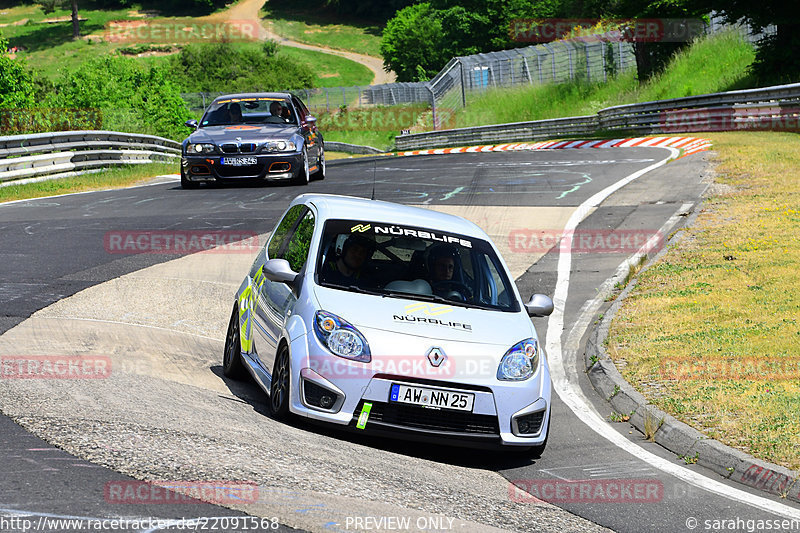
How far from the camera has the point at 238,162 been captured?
67.3ft

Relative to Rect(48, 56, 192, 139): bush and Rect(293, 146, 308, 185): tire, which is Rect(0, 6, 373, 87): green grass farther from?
Rect(293, 146, 308, 185): tire

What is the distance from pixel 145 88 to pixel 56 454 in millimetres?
57984

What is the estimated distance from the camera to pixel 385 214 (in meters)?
8.09

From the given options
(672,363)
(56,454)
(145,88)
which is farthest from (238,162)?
(145,88)

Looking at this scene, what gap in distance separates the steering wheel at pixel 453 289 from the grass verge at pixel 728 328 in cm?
184

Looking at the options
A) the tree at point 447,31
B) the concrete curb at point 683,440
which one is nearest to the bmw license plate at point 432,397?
the concrete curb at point 683,440

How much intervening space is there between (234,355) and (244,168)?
41.9ft

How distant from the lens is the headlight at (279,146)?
2056 cm

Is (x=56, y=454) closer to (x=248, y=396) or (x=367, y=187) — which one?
(x=248, y=396)

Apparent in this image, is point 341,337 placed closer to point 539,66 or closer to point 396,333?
point 396,333

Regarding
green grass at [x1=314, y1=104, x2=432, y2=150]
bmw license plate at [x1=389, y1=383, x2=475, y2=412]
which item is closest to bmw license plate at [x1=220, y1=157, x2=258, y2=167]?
bmw license plate at [x1=389, y1=383, x2=475, y2=412]

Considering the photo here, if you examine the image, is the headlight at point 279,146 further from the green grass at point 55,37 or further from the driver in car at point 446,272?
the green grass at point 55,37

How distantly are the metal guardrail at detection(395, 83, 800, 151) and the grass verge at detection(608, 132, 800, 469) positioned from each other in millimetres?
13927

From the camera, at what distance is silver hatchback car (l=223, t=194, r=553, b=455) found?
6.49 m
